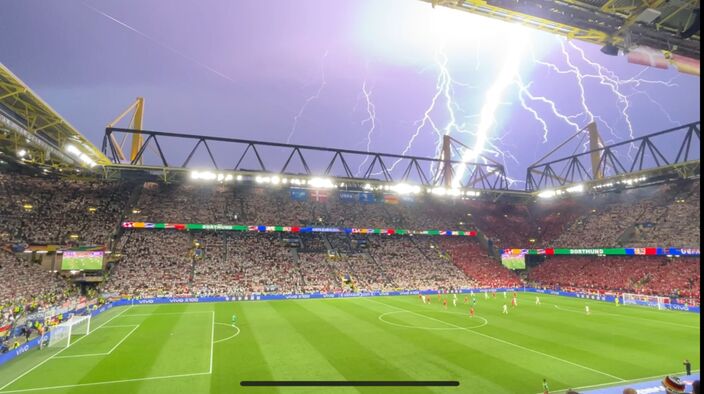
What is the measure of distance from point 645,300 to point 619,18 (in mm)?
49017

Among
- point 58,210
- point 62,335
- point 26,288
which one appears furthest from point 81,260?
point 62,335

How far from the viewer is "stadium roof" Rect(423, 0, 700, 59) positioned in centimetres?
527

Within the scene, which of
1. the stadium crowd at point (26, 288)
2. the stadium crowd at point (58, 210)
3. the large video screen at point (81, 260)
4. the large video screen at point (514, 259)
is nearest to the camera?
the stadium crowd at point (26, 288)

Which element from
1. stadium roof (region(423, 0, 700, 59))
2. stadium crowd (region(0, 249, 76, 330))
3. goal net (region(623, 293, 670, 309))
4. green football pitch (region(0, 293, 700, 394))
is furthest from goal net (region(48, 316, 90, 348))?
goal net (region(623, 293, 670, 309))

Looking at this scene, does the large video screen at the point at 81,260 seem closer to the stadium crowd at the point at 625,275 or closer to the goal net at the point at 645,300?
the goal net at the point at 645,300

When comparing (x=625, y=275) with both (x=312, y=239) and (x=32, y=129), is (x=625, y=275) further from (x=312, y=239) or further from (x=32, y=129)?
(x=32, y=129)

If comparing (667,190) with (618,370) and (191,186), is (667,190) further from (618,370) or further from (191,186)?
(191,186)

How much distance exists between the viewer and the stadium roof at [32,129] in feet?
82.9

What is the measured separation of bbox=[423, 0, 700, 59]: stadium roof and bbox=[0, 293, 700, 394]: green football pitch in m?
15.7

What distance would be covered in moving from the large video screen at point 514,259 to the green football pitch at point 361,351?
25.0m

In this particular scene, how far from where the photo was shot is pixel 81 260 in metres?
44.3

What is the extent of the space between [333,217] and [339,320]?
3527cm

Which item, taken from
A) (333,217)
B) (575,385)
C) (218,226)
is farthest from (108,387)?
(333,217)

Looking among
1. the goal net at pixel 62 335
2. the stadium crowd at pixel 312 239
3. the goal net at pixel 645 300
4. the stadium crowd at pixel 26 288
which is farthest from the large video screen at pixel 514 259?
the stadium crowd at pixel 26 288
